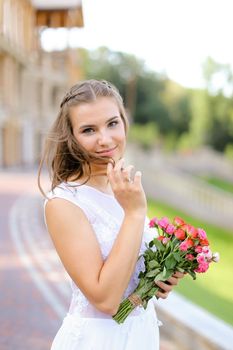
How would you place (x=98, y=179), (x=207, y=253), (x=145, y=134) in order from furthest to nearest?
(x=145, y=134) < (x=98, y=179) < (x=207, y=253)

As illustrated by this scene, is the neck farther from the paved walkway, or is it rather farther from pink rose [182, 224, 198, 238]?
the paved walkway

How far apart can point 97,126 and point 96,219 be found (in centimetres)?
32

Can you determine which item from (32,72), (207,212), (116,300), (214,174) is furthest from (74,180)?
(214,174)

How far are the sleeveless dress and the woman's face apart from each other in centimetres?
15

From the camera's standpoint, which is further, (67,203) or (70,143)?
(70,143)

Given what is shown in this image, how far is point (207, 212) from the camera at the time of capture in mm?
22531

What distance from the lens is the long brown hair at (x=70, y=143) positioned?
6.57 ft

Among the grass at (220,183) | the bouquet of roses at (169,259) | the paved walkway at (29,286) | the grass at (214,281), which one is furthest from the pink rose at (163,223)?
the grass at (220,183)

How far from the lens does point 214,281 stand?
36.2 ft

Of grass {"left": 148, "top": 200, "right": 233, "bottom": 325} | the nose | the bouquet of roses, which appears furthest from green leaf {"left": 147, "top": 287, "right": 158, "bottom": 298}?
grass {"left": 148, "top": 200, "right": 233, "bottom": 325}

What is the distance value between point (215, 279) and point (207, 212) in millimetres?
11389

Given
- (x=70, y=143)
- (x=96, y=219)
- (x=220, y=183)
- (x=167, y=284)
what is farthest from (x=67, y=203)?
(x=220, y=183)

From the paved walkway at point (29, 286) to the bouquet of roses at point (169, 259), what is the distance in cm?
272

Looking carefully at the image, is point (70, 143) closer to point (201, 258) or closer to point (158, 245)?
point (158, 245)
